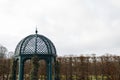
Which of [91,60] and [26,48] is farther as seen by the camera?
[91,60]

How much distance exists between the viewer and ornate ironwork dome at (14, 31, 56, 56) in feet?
36.0

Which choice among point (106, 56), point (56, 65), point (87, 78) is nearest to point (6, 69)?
point (87, 78)

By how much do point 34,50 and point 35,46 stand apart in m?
0.23

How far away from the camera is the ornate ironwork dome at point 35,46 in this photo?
11.0 metres

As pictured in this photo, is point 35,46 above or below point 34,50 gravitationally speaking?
above

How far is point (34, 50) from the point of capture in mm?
10898

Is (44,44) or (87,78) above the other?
(44,44)

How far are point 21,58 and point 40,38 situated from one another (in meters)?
1.52

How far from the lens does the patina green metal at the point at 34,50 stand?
1093 cm

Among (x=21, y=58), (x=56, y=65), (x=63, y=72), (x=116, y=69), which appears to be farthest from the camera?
(x=63, y=72)

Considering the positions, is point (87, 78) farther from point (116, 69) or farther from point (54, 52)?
point (54, 52)

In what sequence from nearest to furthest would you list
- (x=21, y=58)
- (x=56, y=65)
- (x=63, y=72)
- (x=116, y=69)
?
1. (x=21, y=58)
2. (x=56, y=65)
3. (x=116, y=69)
4. (x=63, y=72)

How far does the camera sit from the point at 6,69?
30.0 meters

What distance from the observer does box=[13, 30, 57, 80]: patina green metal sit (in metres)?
10.9
